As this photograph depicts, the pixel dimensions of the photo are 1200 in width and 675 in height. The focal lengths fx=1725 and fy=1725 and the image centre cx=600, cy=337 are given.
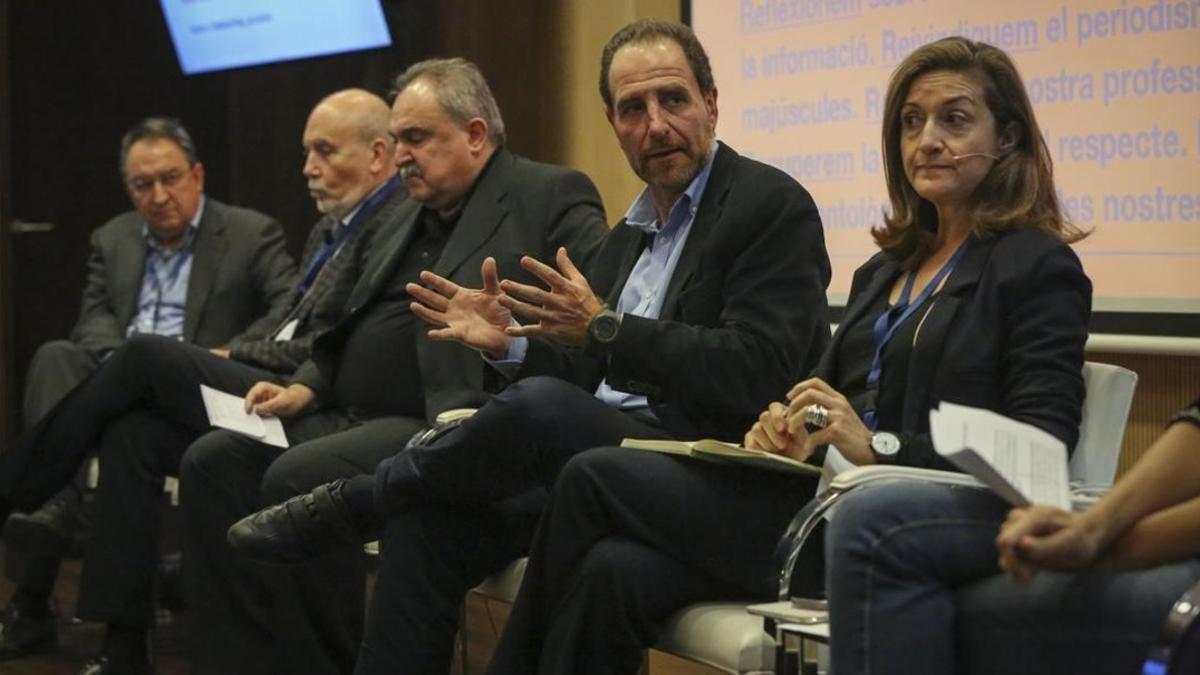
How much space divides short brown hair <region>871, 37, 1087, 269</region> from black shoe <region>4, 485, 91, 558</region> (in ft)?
9.42

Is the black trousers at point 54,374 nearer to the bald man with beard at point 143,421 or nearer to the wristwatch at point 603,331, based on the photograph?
the bald man with beard at point 143,421

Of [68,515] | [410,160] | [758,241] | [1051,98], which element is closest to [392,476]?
[758,241]

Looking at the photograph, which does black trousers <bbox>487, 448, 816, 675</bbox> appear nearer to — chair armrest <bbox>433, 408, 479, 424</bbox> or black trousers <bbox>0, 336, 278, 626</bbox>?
chair armrest <bbox>433, 408, 479, 424</bbox>

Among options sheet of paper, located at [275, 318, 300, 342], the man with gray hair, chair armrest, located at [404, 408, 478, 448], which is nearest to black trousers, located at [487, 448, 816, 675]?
chair armrest, located at [404, 408, 478, 448]

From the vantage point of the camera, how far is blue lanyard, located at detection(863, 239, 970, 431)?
8.88 feet

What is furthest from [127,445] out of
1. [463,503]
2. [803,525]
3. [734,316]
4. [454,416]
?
[803,525]

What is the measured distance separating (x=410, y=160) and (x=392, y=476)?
1.15 metres

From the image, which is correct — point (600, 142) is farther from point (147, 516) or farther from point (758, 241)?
point (758, 241)

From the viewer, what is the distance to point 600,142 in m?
5.25

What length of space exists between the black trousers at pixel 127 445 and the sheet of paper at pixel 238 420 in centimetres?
19

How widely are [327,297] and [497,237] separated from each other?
744 millimetres

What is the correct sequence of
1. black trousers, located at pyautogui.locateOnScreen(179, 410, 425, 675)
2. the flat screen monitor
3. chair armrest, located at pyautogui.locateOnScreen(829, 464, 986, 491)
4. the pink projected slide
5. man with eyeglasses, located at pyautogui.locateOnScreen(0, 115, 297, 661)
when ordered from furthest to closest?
1. the flat screen monitor
2. man with eyeglasses, located at pyautogui.locateOnScreen(0, 115, 297, 661)
3. black trousers, located at pyautogui.locateOnScreen(179, 410, 425, 675)
4. the pink projected slide
5. chair armrest, located at pyautogui.locateOnScreen(829, 464, 986, 491)

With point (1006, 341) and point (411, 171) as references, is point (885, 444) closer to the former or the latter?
point (1006, 341)

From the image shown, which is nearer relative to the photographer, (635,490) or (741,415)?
(635,490)
